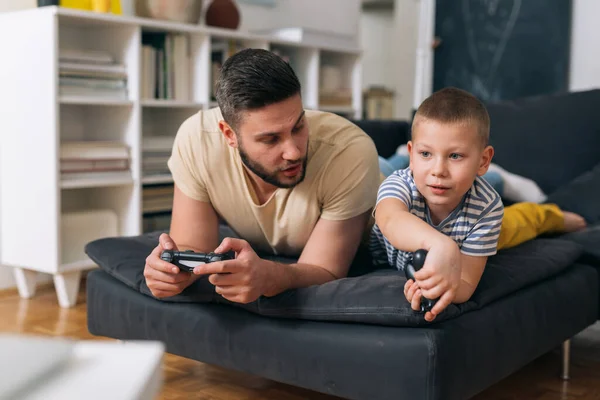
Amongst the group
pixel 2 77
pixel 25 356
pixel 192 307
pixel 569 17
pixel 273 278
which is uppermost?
pixel 569 17

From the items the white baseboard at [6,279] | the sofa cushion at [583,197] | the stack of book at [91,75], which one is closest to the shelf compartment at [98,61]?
the stack of book at [91,75]

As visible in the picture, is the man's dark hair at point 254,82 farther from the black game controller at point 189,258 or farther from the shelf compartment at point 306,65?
the shelf compartment at point 306,65

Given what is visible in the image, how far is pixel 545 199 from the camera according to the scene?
2787 mm

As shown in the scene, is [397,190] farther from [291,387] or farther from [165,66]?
[165,66]

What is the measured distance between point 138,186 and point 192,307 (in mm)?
1412

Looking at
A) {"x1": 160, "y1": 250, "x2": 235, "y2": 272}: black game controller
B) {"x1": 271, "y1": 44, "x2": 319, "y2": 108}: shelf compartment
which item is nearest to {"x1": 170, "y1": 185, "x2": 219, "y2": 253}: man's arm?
{"x1": 160, "y1": 250, "x2": 235, "y2": 272}: black game controller

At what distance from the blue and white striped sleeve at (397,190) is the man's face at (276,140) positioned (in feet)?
0.65

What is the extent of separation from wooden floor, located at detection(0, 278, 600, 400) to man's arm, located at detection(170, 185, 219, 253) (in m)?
0.41

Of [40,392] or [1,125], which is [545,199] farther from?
[40,392]

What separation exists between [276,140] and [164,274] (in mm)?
390

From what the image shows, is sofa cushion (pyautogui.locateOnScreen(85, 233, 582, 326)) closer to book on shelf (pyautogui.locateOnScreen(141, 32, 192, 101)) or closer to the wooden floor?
the wooden floor

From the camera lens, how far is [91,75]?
9.77 ft

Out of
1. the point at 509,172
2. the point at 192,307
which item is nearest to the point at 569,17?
the point at 509,172

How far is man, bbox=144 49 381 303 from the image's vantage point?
5.49 ft
